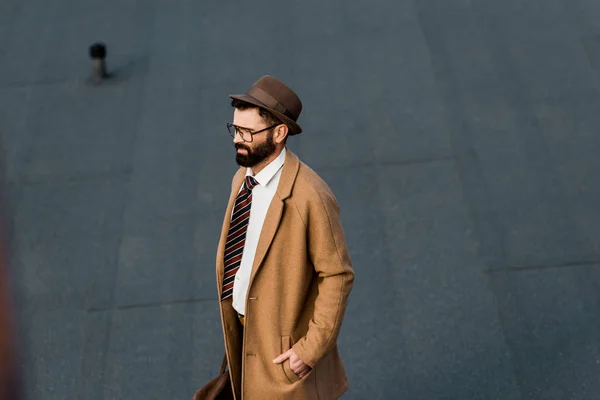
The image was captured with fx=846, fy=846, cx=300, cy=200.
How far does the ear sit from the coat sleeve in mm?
213

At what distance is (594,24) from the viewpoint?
6180 mm

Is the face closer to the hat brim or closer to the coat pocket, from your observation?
the hat brim

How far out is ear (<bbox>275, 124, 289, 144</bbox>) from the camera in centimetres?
273

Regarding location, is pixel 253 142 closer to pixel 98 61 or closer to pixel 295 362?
pixel 295 362

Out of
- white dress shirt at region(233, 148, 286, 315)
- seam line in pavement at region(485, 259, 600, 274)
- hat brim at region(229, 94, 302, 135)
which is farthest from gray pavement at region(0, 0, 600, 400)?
hat brim at region(229, 94, 302, 135)

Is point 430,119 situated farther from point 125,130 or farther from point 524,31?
point 125,130

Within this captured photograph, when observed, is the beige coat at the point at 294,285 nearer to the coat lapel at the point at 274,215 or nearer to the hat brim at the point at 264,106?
the coat lapel at the point at 274,215

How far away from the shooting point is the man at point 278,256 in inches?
107

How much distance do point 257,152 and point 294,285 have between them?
0.46m

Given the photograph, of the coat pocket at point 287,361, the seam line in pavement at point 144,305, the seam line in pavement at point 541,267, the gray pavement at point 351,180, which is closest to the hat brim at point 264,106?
the coat pocket at point 287,361

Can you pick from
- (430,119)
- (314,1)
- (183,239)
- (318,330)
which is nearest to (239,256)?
(318,330)

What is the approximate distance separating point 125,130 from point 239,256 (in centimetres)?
301

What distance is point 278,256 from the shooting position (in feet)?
9.06

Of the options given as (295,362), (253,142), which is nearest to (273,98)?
(253,142)
